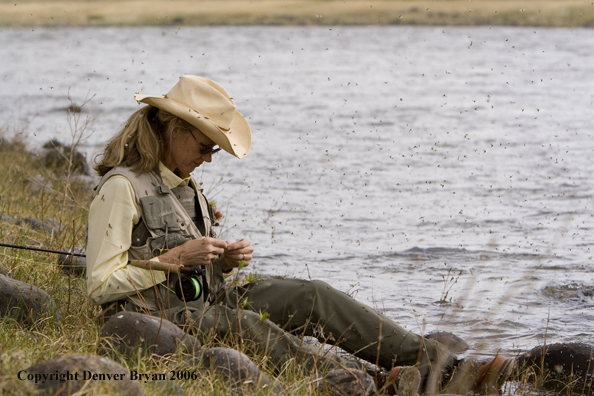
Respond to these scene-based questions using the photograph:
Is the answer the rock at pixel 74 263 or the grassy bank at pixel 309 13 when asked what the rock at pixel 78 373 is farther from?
the grassy bank at pixel 309 13

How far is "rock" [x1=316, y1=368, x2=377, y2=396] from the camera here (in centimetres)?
373

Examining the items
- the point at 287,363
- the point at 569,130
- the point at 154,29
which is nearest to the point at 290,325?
Answer: the point at 287,363

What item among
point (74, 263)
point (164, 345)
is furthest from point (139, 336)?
point (74, 263)

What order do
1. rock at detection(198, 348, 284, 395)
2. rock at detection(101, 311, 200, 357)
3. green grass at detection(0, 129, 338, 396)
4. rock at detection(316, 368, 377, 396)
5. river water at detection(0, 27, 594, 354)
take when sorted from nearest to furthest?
green grass at detection(0, 129, 338, 396) → rock at detection(198, 348, 284, 395) → rock at detection(101, 311, 200, 357) → rock at detection(316, 368, 377, 396) → river water at detection(0, 27, 594, 354)

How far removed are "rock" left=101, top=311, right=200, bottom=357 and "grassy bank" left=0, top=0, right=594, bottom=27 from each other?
34.3 metres

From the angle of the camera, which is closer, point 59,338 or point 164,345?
point 164,345

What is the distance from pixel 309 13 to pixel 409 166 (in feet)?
110

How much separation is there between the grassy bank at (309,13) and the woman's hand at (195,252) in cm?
3408

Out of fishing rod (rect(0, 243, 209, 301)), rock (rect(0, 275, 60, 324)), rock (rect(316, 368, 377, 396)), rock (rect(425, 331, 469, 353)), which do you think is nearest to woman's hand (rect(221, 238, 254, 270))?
fishing rod (rect(0, 243, 209, 301))

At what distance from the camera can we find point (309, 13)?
44031 mm

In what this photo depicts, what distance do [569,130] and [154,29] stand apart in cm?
2943

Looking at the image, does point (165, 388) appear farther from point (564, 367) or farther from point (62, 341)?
point (564, 367)

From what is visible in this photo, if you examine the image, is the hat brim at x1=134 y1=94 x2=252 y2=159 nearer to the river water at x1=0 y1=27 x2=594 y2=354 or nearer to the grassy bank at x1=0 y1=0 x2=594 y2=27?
the river water at x1=0 y1=27 x2=594 y2=354

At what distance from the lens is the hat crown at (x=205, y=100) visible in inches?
160
